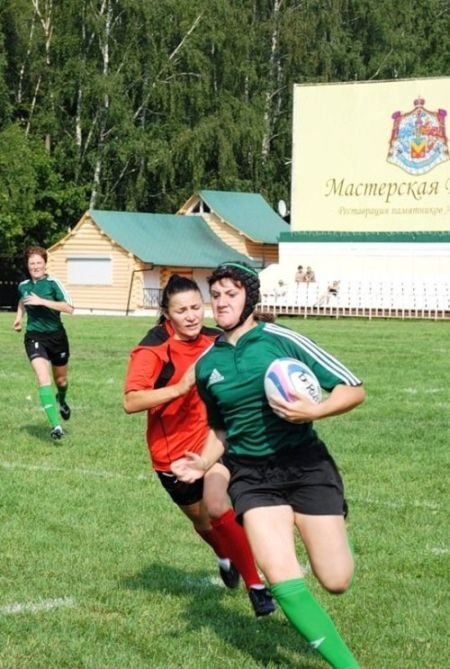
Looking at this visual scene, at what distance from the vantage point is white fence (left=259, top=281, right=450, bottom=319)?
4769 cm

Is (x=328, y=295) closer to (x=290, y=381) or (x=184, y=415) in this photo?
(x=184, y=415)

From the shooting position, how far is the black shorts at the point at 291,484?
18.1ft

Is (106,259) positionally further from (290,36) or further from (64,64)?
(290,36)

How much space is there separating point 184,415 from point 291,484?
165 cm

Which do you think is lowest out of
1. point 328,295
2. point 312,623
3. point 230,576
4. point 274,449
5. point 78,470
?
point 328,295

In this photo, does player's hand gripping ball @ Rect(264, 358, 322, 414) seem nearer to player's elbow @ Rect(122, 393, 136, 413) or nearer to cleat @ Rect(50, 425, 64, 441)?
player's elbow @ Rect(122, 393, 136, 413)

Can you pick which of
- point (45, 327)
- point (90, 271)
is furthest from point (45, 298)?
point (90, 271)

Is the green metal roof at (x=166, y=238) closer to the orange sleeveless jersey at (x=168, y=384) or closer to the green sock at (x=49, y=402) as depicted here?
the green sock at (x=49, y=402)

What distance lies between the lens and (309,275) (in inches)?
1986

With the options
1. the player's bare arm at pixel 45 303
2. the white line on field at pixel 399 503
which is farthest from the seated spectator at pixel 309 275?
the white line on field at pixel 399 503

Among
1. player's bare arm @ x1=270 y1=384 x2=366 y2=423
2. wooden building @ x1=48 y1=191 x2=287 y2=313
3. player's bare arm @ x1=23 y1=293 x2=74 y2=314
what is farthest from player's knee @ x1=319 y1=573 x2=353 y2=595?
wooden building @ x1=48 y1=191 x2=287 y2=313

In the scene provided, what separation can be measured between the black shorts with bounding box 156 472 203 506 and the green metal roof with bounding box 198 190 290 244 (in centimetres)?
5127

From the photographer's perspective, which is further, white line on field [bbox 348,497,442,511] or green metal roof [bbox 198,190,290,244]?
green metal roof [bbox 198,190,290,244]

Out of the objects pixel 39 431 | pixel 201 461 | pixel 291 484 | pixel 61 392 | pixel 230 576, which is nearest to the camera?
pixel 291 484
